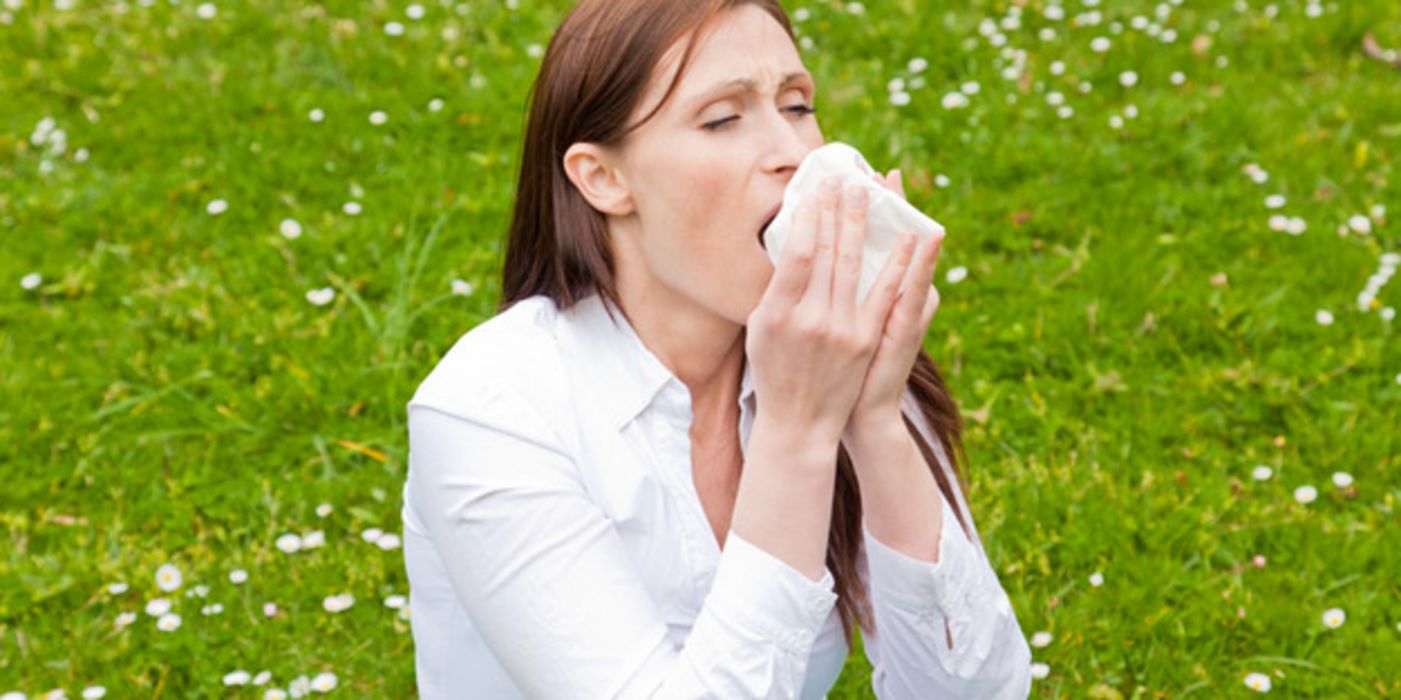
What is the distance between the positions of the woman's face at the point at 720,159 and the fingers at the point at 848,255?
0.82 feet

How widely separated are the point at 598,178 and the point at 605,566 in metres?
0.60

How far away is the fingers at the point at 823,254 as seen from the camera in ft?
6.66

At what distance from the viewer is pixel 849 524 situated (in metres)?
2.71

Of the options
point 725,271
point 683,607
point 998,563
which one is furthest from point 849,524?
point 998,563

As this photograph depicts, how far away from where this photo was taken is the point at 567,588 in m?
2.14

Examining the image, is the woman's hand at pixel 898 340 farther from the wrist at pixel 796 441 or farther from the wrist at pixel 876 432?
the wrist at pixel 796 441

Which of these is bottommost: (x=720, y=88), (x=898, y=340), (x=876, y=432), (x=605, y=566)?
(x=605, y=566)

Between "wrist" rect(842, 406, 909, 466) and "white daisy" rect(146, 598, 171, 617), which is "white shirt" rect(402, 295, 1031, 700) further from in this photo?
"white daisy" rect(146, 598, 171, 617)

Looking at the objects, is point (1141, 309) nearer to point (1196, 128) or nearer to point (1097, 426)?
point (1097, 426)

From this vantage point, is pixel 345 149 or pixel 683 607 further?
pixel 345 149

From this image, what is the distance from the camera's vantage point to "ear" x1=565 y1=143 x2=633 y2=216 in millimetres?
2375

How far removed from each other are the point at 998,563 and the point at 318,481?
5.71 ft

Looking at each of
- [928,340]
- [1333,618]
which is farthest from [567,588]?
[928,340]

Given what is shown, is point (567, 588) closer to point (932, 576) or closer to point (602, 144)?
point (932, 576)
